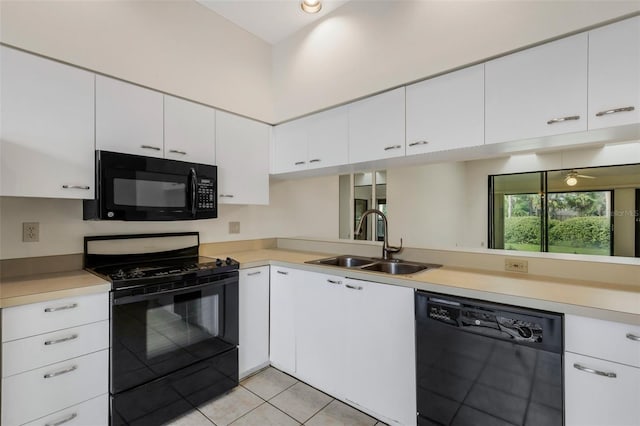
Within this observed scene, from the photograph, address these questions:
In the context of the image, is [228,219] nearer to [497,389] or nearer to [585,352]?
[497,389]

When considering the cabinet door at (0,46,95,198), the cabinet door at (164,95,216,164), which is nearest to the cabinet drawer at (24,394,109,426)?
the cabinet door at (0,46,95,198)

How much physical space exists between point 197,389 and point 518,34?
9.14 ft

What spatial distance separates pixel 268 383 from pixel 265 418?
1.24 ft

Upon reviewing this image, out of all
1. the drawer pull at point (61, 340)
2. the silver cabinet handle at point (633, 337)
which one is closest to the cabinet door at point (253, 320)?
the drawer pull at point (61, 340)

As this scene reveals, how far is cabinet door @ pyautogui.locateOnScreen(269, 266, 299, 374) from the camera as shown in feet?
Result: 7.25

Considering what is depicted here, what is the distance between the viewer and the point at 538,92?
146cm

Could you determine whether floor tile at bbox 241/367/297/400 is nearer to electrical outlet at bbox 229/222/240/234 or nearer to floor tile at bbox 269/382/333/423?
floor tile at bbox 269/382/333/423

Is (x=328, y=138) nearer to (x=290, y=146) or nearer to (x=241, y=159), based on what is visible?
(x=290, y=146)

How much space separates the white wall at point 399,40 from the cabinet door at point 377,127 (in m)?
0.09

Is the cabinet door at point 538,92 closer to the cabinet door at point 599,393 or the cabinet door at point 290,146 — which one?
the cabinet door at point 599,393

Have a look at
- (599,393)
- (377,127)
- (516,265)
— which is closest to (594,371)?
(599,393)

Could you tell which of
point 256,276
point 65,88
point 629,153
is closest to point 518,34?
point 256,276

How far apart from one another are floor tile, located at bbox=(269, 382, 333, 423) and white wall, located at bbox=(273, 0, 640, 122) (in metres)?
2.17

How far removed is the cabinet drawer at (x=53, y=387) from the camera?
4.18ft
